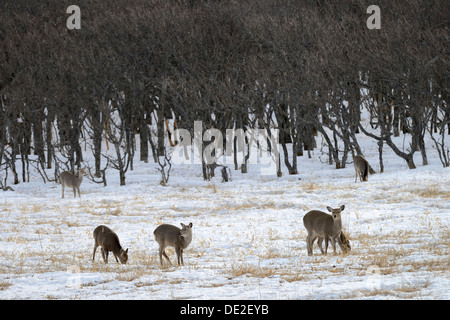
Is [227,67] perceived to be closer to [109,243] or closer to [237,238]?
[237,238]

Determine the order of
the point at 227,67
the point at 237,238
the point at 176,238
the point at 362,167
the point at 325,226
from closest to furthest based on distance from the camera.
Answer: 1. the point at 176,238
2. the point at 325,226
3. the point at 237,238
4. the point at 362,167
5. the point at 227,67

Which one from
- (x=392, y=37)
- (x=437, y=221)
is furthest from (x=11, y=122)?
(x=437, y=221)

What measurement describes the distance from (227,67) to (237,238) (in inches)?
845

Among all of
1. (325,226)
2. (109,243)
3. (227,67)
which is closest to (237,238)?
(325,226)

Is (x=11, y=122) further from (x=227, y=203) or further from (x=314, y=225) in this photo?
(x=314, y=225)

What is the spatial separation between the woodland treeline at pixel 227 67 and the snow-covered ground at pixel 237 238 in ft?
11.9

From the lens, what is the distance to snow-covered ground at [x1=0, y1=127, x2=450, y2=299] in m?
10.1

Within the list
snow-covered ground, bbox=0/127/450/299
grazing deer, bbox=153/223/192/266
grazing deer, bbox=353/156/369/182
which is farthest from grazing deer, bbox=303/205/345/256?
grazing deer, bbox=353/156/369/182

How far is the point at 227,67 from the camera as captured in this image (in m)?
37.3

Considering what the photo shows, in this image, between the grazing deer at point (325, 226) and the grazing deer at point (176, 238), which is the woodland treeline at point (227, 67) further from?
the grazing deer at point (176, 238)

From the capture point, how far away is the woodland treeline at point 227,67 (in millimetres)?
35125

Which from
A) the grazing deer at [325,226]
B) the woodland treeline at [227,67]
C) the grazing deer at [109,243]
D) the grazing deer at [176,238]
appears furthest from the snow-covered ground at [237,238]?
the woodland treeline at [227,67]

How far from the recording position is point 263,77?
36.1 m
